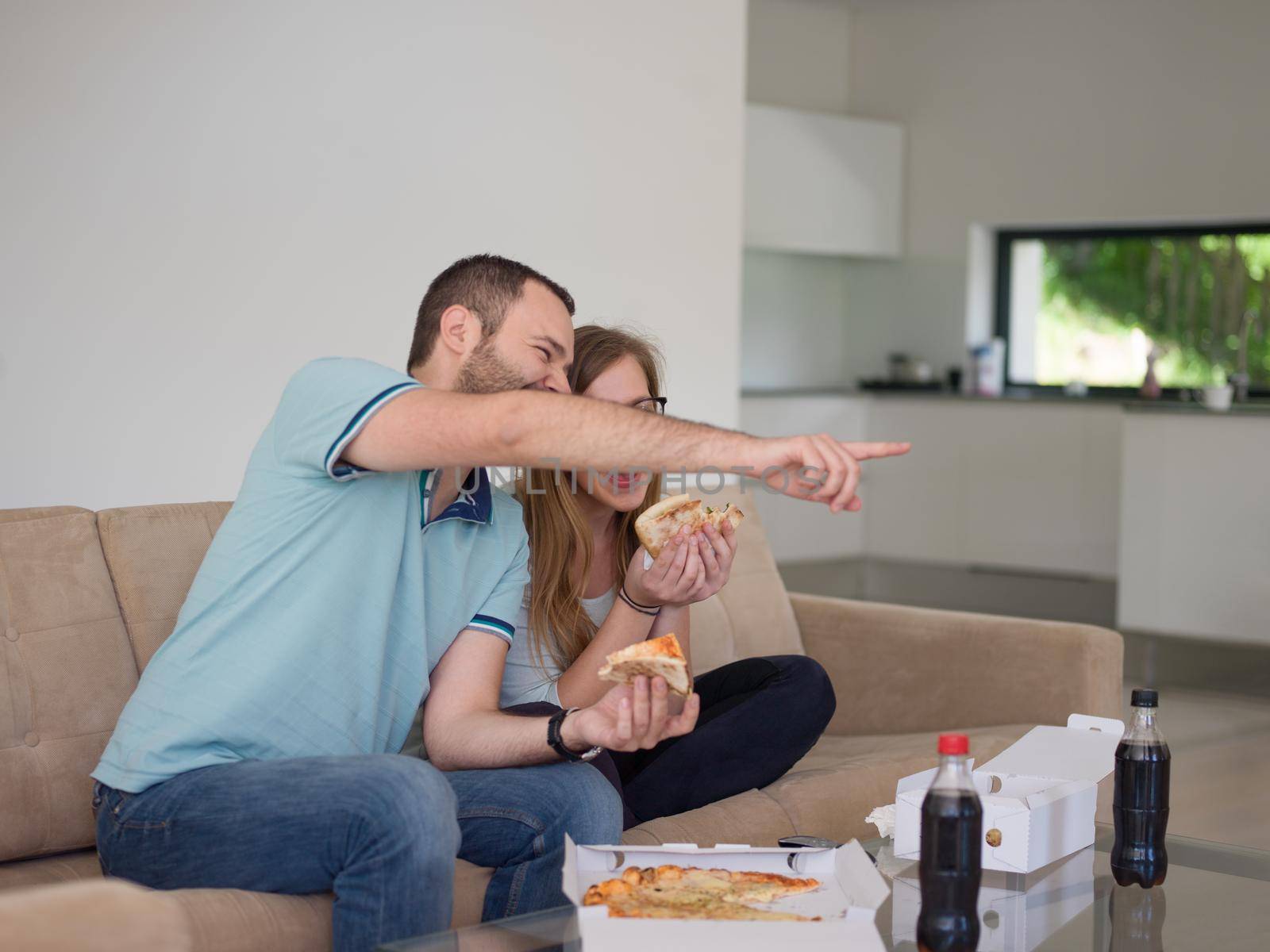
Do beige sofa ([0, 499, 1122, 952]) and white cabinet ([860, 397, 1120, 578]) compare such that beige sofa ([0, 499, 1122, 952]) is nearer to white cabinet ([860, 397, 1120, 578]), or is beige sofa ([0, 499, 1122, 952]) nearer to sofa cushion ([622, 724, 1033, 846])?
sofa cushion ([622, 724, 1033, 846])

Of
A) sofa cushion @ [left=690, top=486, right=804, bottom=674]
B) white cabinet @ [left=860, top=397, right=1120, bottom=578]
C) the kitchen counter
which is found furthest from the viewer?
white cabinet @ [left=860, top=397, right=1120, bottom=578]

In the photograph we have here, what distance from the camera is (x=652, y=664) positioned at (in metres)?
1.69

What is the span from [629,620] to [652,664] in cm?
55

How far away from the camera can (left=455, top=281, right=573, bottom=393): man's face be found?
1.93m

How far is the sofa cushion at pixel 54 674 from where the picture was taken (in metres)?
1.95

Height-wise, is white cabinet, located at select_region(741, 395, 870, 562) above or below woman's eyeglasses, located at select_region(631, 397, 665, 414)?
below

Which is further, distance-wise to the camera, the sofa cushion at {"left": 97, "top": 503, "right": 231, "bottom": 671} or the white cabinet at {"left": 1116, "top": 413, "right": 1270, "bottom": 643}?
the white cabinet at {"left": 1116, "top": 413, "right": 1270, "bottom": 643}

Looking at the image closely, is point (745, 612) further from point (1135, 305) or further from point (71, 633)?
point (1135, 305)

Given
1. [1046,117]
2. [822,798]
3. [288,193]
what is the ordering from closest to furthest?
[822,798], [288,193], [1046,117]

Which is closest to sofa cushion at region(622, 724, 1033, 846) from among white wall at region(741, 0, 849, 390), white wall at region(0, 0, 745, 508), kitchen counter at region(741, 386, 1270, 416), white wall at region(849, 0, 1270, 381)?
white wall at region(0, 0, 745, 508)

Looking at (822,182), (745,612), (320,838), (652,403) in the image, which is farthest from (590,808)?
(822,182)

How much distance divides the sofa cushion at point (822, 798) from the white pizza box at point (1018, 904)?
34cm

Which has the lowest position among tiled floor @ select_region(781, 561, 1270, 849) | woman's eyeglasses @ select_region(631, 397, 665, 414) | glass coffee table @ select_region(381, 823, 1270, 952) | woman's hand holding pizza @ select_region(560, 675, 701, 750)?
tiled floor @ select_region(781, 561, 1270, 849)

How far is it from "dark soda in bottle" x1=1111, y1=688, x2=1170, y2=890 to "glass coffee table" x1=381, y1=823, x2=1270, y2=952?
0.02 metres
